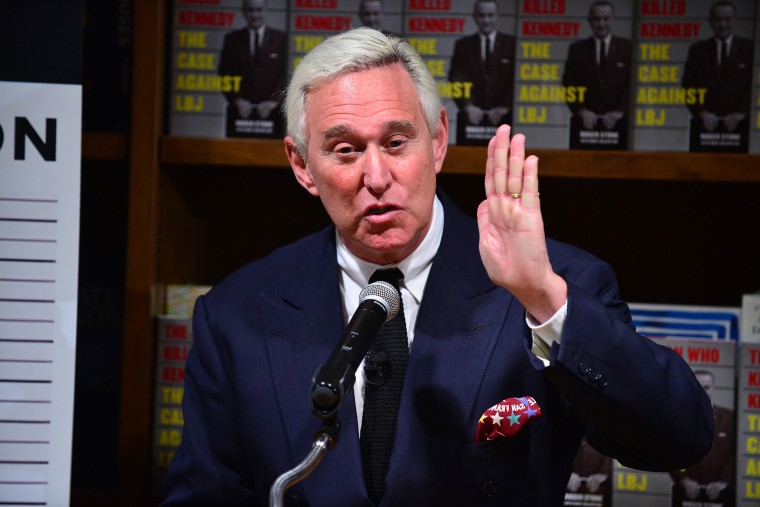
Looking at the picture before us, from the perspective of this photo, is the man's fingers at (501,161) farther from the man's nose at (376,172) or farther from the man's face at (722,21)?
the man's face at (722,21)

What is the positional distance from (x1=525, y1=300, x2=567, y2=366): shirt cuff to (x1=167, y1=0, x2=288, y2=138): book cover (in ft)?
2.42

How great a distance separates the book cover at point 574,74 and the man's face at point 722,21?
15 centimetres

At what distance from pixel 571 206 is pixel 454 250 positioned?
0.51m

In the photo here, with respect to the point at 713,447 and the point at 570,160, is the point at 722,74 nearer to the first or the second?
the point at 570,160

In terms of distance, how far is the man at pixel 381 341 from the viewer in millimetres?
1229

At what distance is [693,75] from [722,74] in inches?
1.9

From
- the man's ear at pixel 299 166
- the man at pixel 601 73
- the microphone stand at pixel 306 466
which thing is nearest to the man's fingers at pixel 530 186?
the microphone stand at pixel 306 466

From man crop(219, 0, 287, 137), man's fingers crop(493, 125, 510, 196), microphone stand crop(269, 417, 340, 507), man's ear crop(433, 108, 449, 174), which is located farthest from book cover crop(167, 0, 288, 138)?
microphone stand crop(269, 417, 340, 507)

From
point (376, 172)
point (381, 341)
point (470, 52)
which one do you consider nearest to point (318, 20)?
point (470, 52)

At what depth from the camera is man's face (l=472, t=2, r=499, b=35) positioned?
1.55 metres

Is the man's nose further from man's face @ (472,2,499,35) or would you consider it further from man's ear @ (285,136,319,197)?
man's face @ (472,2,499,35)

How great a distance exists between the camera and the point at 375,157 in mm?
1231

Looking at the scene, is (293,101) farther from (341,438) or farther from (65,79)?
(341,438)

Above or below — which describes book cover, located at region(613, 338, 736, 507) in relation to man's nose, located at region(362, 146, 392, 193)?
below
